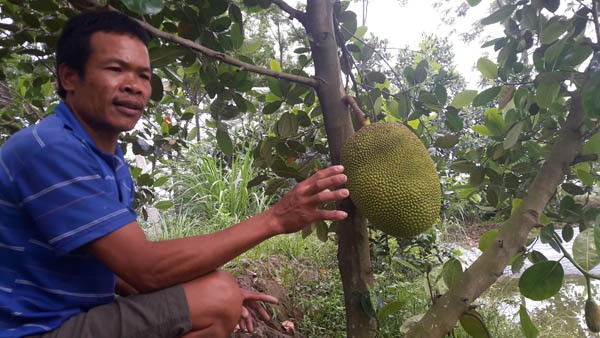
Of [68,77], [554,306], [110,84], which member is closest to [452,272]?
[110,84]

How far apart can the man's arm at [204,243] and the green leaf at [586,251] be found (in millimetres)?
588

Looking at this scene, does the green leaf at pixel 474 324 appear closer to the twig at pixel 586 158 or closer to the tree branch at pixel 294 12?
the twig at pixel 586 158

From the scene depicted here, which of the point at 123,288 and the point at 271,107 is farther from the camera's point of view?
the point at 271,107

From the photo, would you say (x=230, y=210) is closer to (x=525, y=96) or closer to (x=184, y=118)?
(x=184, y=118)

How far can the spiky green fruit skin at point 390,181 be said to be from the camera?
1006mm

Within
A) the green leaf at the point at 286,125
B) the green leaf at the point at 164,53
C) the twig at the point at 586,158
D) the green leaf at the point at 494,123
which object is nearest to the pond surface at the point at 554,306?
the green leaf at the point at 494,123

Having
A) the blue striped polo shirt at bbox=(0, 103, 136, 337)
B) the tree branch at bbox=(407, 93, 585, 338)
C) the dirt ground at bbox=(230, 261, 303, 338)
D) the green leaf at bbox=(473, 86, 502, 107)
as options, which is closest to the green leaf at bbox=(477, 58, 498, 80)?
the green leaf at bbox=(473, 86, 502, 107)

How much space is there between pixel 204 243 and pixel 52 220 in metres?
0.28

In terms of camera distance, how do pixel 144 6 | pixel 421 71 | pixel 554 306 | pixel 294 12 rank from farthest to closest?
pixel 554 306, pixel 421 71, pixel 294 12, pixel 144 6

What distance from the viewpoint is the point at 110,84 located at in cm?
92

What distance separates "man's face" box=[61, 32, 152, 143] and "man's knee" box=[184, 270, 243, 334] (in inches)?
15.4

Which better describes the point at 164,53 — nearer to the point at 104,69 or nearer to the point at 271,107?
the point at 104,69

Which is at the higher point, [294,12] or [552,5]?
[294,12]

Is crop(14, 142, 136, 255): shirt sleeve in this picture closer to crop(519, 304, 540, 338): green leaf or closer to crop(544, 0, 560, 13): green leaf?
crop(519, 304, 540, 338): green leaf
